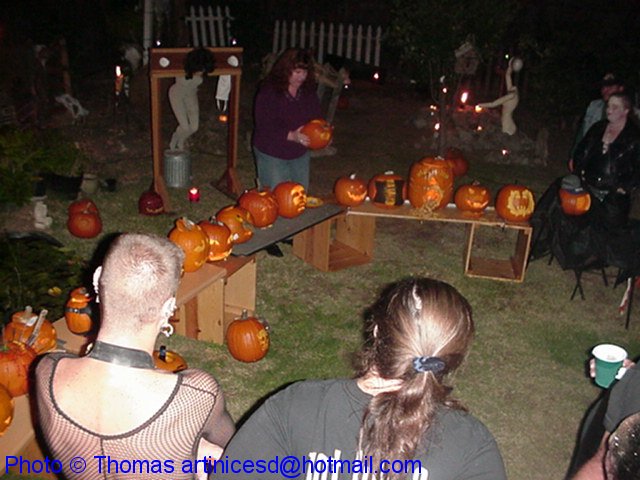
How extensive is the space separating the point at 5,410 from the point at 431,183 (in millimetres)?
4442

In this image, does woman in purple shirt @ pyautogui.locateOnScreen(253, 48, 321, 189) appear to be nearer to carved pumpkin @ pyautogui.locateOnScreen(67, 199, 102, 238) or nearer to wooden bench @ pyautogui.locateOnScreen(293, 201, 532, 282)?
wooden bench @ pyautogui.locateOnScreen(293, 201, 532, 282)

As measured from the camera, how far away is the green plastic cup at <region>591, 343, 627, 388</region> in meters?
3.42

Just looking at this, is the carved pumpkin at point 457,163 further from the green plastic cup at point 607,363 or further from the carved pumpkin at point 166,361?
the carved pumpkin at point 166,361

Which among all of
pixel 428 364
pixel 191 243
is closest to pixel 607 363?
pixel 428 364

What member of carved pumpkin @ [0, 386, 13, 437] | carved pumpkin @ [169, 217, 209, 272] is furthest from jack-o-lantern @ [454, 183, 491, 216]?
carved pumpkin @ [0, 386, 13, 437]

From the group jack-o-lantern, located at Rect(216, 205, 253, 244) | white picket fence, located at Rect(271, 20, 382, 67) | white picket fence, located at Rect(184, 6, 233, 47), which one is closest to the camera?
jack-o-lantern, located at Rect(216, 205, 253, 244)

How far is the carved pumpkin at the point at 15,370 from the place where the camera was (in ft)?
11.5

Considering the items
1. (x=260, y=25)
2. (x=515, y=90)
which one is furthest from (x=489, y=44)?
(x=260, y=25)

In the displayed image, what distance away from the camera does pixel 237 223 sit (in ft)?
Answer: 17.8

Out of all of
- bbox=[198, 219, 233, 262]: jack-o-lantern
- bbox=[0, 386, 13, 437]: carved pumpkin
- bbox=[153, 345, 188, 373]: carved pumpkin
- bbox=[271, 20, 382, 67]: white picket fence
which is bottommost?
bbox=[153, 345, 188, 373]: carved pumpkin

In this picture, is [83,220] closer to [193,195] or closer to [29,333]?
[193,195]

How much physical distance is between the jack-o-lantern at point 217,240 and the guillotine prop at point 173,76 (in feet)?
8.85

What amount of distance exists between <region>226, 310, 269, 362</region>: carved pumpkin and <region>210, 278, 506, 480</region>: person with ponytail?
117 inches

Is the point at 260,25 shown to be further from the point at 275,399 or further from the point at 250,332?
the point at 275,399
